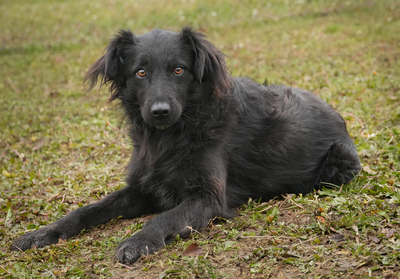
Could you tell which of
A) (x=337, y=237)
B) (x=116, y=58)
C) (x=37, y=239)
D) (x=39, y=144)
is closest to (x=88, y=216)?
(x=37, y=239)

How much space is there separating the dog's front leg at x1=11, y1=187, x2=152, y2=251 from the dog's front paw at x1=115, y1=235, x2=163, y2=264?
83 centimetres

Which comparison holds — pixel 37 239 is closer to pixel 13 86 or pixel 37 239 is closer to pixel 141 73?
pixel 141 73

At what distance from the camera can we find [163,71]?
13.4 feet

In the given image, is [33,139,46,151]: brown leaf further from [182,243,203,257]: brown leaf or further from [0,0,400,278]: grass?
[182,243,203,257]: brown leaf

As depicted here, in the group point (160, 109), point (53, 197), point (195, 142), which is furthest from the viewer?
point (53, 197)

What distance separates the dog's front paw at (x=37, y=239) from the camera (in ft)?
12.7

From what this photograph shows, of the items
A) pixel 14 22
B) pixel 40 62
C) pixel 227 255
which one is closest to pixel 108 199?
pixel 227 255

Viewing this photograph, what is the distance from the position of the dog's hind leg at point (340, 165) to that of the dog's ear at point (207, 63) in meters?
1.53

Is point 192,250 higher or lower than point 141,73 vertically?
lower

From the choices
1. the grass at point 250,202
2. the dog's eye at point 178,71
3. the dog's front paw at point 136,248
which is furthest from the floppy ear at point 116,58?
the dog's front paw at point 136,248

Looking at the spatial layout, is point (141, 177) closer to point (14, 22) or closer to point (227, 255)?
point (227, 255)

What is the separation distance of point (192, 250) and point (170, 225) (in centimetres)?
40

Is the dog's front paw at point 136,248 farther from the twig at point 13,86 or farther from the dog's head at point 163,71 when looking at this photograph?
the twig at point 13,86

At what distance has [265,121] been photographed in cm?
455
